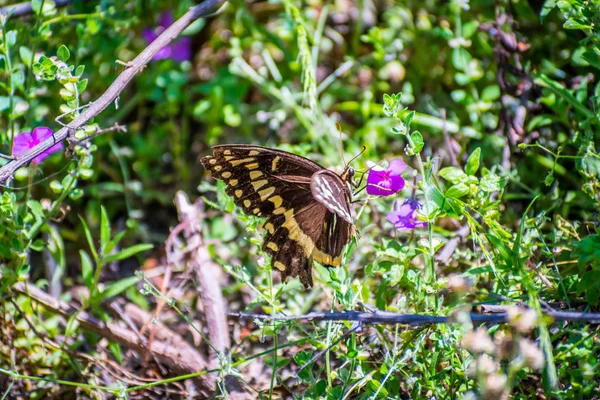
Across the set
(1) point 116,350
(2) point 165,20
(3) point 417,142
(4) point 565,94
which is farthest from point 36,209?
(4) point 565,94

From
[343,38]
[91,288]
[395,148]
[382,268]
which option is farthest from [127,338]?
[343,38]

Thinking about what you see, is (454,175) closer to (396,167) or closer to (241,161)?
(396,167)

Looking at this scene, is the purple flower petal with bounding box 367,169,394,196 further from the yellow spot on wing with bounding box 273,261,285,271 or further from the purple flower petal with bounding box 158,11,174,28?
the purple flower petal with bounding box 158,11,174,28

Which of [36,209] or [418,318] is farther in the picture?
[36,209]

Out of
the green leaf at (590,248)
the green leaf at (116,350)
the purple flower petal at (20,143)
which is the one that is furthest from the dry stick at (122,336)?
the green leaf at (590,248)

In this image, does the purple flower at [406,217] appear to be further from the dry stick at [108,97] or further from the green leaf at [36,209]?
the green leaf at [36,209]

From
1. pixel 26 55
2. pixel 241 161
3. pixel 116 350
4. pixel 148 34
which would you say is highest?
pixel 26 55
